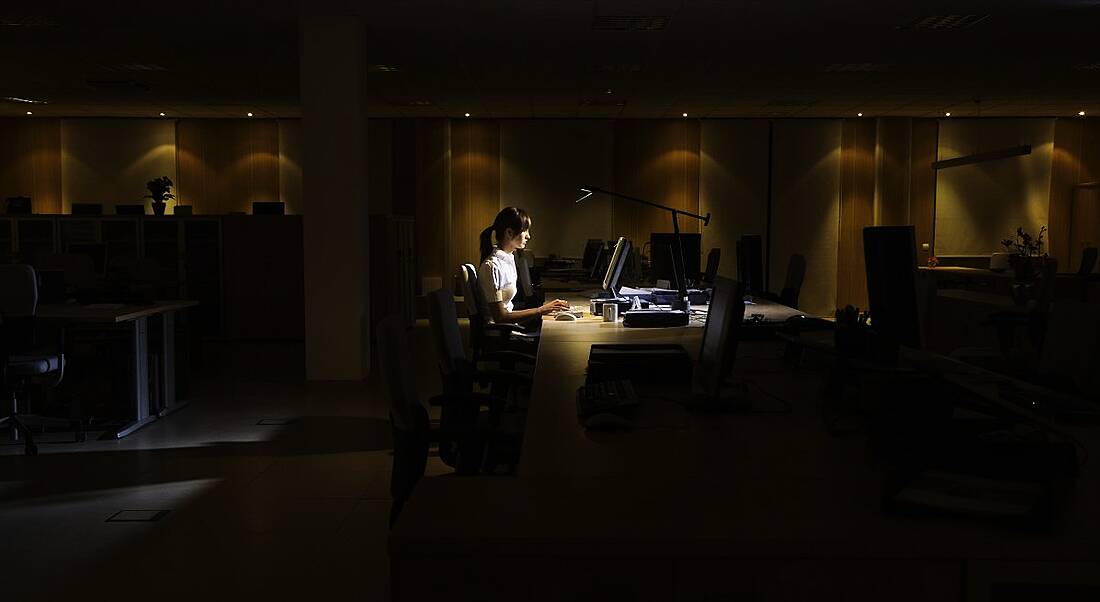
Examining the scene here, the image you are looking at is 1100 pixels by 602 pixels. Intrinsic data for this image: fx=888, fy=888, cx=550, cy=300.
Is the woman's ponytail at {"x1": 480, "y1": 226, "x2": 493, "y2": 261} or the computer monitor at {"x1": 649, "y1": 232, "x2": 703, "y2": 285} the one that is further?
the computer monitor at {"x1": 649, "y1": 232, "x2": 703, "y2": 285}

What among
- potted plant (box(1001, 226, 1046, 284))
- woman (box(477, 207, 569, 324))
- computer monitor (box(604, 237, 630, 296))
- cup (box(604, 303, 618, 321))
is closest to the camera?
cup (box(604, 303, 618, 321))

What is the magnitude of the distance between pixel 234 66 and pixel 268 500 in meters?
7.02

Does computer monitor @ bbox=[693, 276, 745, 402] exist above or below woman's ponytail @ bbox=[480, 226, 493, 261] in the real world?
below

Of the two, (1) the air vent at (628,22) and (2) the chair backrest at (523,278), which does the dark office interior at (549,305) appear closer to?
(1) the air vent at (628,22)

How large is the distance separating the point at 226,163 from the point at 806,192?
30.7ft

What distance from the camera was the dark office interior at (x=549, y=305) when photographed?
1718mm

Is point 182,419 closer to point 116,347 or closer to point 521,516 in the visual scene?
point 116,347

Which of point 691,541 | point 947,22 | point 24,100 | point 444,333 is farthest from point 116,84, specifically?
point 691,541

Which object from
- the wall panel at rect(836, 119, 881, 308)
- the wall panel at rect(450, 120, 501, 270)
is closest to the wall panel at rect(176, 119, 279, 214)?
the wall panel at rect(450, 120, 501, 270)

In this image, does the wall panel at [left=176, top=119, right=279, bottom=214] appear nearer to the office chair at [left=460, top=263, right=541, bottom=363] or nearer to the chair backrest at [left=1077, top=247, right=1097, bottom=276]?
the office chair at [left=460, top=263, right=541, bottom=363]

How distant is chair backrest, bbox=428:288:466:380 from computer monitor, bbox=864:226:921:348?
1702 mm

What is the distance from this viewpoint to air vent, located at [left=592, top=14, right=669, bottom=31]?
767cm

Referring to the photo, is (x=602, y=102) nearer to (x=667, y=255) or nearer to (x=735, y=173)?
(x=735, y=173)

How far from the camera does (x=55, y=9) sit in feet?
24.1
